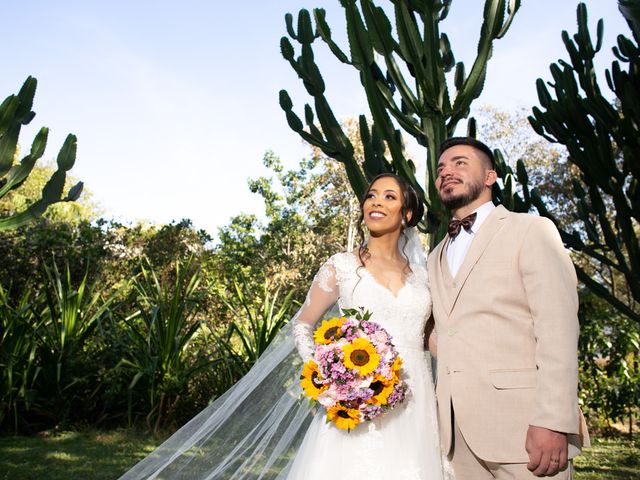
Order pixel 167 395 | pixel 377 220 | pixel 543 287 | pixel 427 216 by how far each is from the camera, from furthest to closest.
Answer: pixel 167 395
pixel 427 216
pixel 377 220
pixel 543 287

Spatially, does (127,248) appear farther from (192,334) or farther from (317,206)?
(317,206)

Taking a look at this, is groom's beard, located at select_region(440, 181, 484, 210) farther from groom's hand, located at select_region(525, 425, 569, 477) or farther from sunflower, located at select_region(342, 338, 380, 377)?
groom's hand, located at select_region(525, 425, 569, 477)

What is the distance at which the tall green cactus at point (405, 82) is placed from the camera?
16.3 ft

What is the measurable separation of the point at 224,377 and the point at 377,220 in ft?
16.9

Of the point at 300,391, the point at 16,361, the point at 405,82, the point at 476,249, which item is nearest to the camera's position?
the point at 476,249

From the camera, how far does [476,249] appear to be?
273 cm

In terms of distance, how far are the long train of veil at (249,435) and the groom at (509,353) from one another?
0.91m

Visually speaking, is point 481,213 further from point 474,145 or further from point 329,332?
point 329,332

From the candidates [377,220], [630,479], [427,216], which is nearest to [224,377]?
[427,216]

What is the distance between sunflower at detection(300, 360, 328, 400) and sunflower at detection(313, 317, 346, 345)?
111 millimetres

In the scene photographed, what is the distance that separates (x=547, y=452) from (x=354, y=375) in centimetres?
83

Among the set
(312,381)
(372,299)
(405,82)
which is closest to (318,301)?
(372,299)

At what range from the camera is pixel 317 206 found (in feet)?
77.3

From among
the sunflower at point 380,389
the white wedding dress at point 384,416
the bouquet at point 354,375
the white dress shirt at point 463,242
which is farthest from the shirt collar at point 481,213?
the sunflower at point 380,389
